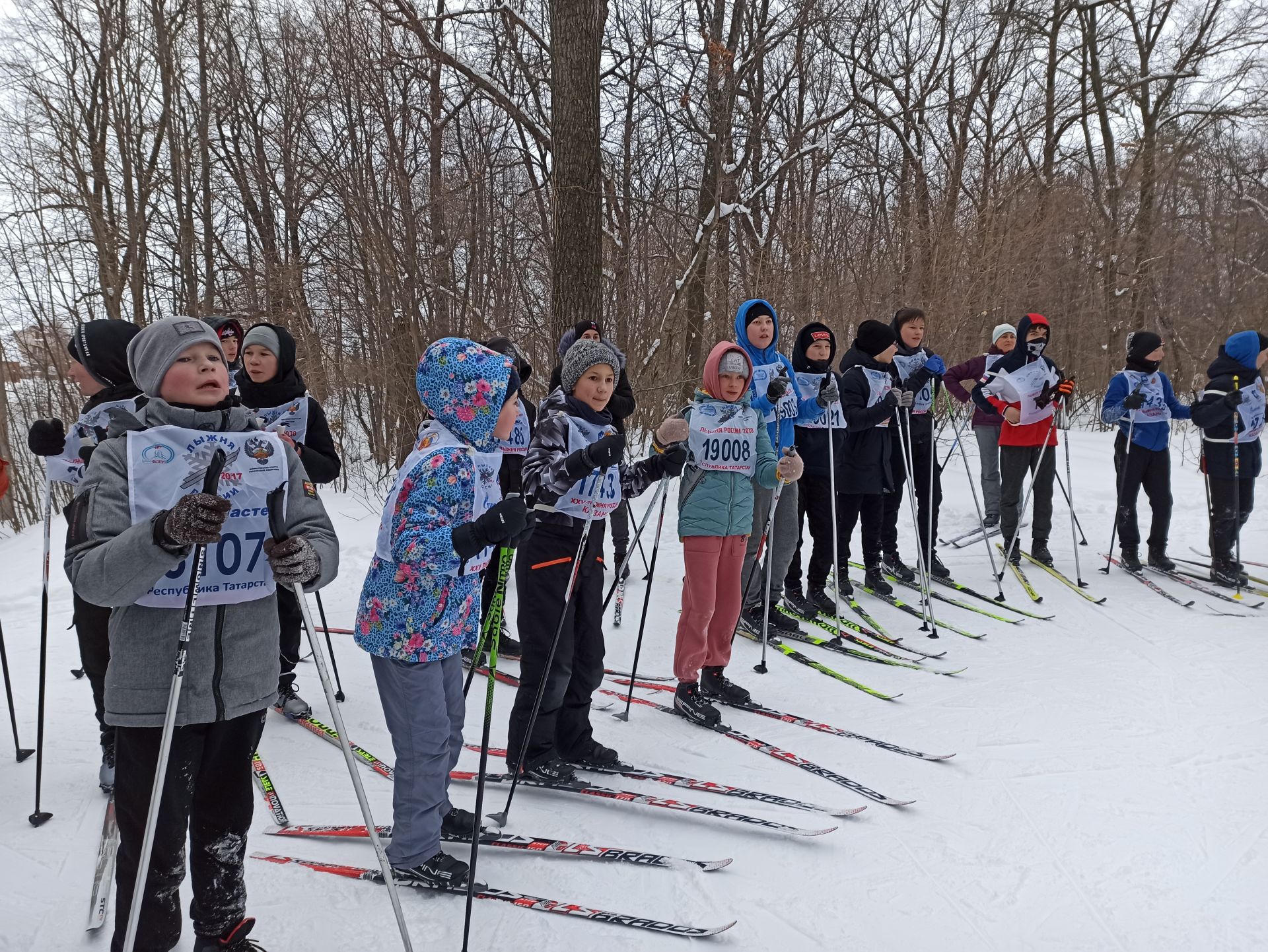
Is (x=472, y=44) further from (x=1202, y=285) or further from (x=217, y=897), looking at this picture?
(x=1202, y=285)

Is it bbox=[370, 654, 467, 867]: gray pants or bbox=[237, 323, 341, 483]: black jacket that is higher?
bbox=[237, 323, 341, 483]: black jacket

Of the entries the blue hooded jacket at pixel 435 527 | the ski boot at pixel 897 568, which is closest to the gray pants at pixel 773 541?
the ski boot at pixel 897 568

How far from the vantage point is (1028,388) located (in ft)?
22.2

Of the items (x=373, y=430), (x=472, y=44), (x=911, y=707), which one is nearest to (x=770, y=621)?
(x=911, y=707)

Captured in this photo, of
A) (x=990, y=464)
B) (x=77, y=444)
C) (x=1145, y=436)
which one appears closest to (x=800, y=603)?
(x=990, y=464)

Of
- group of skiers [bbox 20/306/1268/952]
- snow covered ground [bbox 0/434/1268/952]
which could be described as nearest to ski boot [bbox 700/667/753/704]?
group of skiers [bbox 20/306/1268/952]

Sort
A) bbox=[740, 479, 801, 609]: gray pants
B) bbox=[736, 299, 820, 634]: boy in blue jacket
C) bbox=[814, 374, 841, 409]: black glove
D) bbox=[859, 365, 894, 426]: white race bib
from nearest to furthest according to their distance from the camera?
bbox=[736, 299, 820, 634]: boy in blue jacket, bbox=[814, 374, 841, 409]: black glove, bbox=[740, 479, 801, 609]: gray pants, bbox=[859, 365, 894, 426]: white race bib

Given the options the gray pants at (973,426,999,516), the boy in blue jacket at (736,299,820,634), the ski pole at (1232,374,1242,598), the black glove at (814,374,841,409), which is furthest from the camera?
the gray pants at (973,426,999,516)

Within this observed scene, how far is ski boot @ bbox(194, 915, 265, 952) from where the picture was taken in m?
2.12

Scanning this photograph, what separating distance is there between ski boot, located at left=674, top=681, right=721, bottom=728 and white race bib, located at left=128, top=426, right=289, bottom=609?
2.45 meters

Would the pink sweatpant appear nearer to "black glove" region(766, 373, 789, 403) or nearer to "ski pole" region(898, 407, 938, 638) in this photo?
"black glove" region(766, 373, 789, 403)

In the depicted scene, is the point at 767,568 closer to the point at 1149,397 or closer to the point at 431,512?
the point at 431,512

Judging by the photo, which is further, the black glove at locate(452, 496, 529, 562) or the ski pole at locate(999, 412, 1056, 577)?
the ski pole at locate(999, 412, 1056, 577)

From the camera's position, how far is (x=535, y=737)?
132 inches
